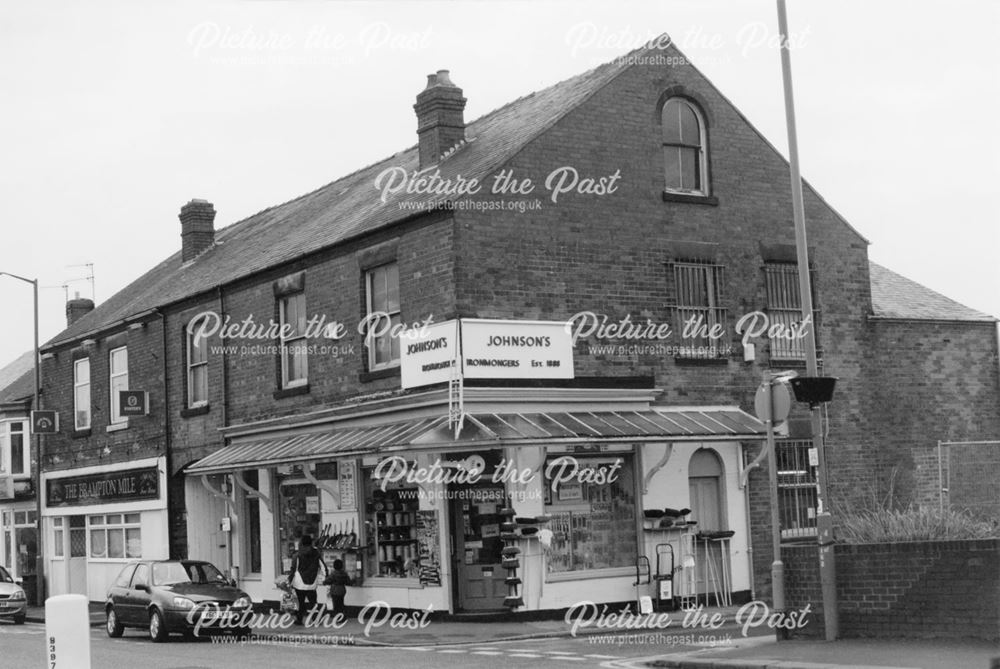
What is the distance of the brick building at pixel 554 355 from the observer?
22031 millimetres

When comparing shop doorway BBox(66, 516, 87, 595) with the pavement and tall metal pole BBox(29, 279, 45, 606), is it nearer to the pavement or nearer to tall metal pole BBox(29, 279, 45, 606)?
tall metal pole BBox(29, 279, 45, 606)

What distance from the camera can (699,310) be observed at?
24.5 meters

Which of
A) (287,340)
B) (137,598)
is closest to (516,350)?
(287,340)

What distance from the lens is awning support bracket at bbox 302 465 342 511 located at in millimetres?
23742

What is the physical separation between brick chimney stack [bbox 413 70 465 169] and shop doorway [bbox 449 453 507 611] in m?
6.54

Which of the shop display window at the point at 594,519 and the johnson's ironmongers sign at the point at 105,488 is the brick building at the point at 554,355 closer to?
the shop display window at the point at 594,519

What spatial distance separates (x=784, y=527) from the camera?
Answer: 80.9ft

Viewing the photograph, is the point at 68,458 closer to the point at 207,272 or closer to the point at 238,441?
the point at 207,272

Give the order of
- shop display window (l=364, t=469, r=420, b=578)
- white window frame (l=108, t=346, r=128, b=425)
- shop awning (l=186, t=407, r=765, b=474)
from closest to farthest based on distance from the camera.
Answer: shop awning (l=186, t=407, r=765, b=474), shop display window (l=364, t=469, r=420, b=578), white window frame (l=108, t=346, r=128, b=425)

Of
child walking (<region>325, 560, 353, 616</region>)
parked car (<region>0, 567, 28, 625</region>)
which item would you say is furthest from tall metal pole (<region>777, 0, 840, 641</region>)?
parked car (<region>0, 567, 28, 625</region>)

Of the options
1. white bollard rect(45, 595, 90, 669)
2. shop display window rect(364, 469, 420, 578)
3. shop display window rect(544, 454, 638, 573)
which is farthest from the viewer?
shop display window rect(364, 469, 420, 578)

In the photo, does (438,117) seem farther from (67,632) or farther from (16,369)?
(16,369)

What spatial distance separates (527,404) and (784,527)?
5971 mm

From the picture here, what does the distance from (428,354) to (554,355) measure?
6.91 ft
